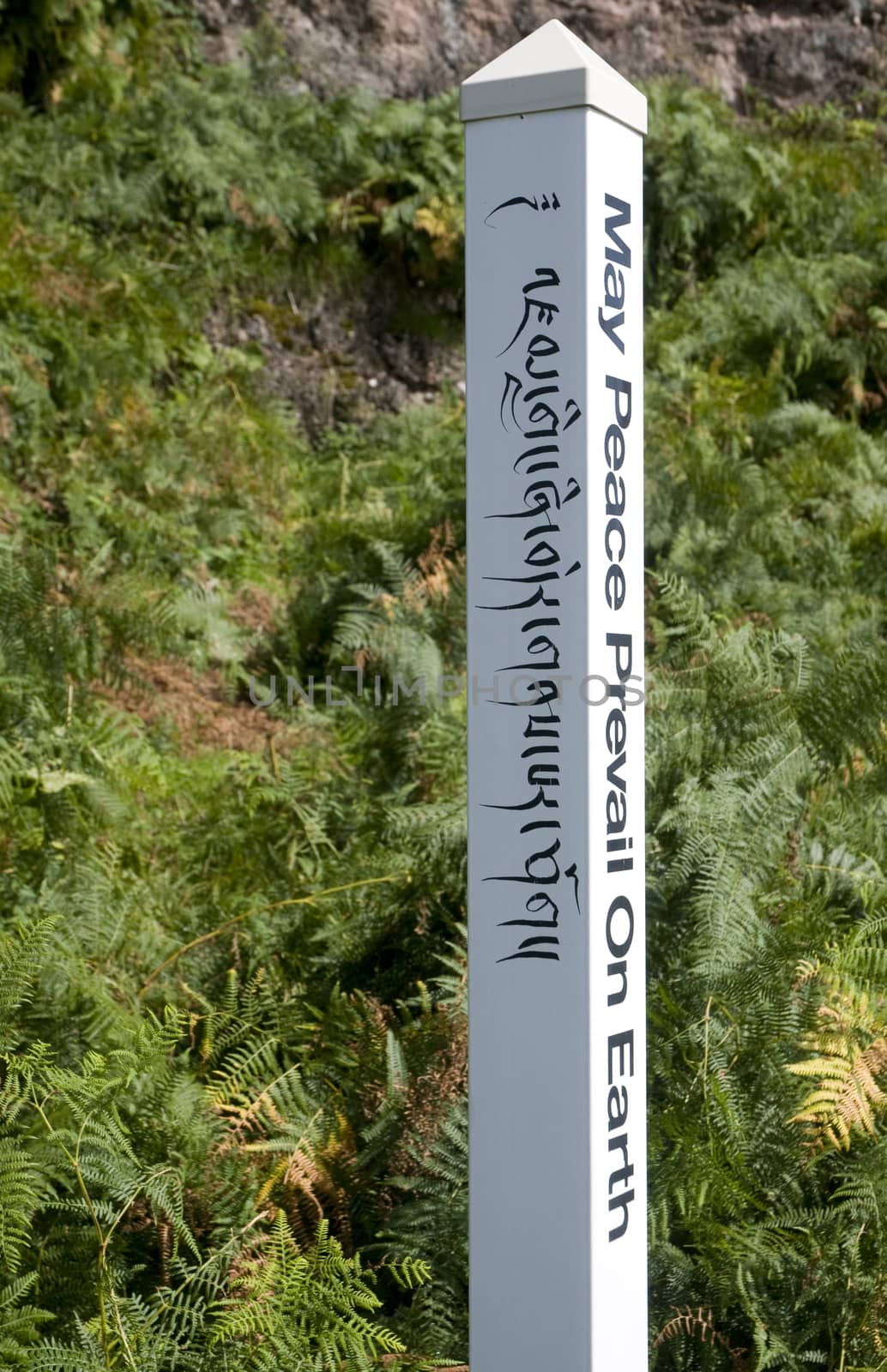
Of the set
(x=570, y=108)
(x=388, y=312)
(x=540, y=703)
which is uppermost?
(x=388, y=312)

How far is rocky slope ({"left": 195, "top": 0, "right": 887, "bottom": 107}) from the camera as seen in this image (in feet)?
28.6

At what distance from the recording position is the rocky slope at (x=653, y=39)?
8719 millimetres

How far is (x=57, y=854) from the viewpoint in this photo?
3.75 m

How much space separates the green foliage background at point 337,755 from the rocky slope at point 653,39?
744 mm

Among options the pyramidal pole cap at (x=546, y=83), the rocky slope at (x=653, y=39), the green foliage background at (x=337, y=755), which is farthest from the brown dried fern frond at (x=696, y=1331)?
the rocky slope at (x=653, y=39)

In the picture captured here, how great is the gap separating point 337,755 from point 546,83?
9.99 feet

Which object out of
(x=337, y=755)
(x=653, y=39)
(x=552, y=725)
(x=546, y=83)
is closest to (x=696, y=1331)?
(x=552, y=725)

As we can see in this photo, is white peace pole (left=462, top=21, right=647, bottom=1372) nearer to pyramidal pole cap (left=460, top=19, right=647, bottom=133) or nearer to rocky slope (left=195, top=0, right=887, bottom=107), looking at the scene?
pyramidal pole cap (left=460, top=19, right=647, bottom=133)

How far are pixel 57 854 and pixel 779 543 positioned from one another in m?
3.48

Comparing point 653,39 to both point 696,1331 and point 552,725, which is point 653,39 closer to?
point 552,725

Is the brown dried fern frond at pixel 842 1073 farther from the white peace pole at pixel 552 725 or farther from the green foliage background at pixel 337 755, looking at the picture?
the white peace pole at pixel 552 725

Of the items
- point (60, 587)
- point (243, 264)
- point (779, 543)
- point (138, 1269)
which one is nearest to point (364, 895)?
point (138, 1269)

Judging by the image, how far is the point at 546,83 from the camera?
194 cm

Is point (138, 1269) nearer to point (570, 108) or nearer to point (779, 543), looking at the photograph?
point (570, 108)
